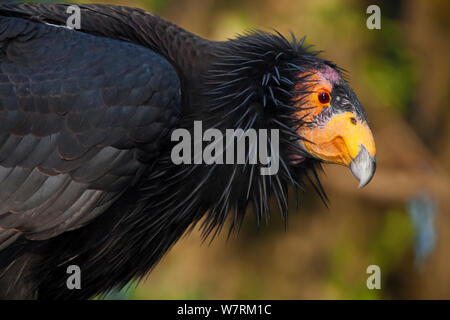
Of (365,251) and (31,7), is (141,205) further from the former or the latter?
(365,251)

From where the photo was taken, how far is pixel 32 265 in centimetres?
296

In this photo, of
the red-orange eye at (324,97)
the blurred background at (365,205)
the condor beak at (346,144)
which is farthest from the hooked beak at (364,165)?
the blurred background at (365,205)

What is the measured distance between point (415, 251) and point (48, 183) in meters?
5.20

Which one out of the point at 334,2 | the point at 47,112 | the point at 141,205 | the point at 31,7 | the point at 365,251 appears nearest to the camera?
the point at 47,112

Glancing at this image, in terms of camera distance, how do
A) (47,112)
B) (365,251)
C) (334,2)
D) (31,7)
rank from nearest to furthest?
1. (47,112)
2. (31,7)
3. (334,2)
4. (365,251)

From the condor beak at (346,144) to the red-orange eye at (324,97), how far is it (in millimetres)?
95

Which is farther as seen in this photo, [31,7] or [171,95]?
[31,7]

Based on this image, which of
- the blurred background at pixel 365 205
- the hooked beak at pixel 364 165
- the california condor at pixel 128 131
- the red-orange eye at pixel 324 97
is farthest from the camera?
the blurred background at pixel 365 205

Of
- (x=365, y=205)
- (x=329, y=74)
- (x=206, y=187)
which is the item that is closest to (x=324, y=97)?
(x=329, y=74)

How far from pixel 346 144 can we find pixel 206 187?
27.7 inches

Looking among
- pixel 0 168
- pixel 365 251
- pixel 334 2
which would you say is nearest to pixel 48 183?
pixel 0 168

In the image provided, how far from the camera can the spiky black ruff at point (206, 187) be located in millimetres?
3000

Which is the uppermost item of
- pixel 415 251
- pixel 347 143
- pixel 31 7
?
pixel 31 7

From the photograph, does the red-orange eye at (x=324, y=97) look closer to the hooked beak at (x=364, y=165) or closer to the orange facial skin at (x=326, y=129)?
the orange facial skin at (x=326, y=129)
